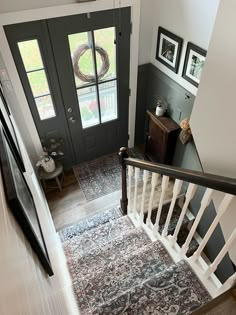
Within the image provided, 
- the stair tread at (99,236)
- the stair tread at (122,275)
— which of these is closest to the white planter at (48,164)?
the stair tread at (99,236)

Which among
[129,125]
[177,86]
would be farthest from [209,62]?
[129,125]

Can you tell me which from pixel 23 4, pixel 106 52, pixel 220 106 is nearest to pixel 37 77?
pixel 23 4

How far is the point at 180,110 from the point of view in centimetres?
298

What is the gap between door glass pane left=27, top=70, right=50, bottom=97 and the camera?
9.00ft

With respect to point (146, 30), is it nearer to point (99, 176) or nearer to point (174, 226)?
point (99, 176)

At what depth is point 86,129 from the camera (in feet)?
11.4

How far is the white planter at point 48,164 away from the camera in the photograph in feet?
10.4

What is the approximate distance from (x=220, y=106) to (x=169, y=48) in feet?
6.31

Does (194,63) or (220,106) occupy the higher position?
(220,106)

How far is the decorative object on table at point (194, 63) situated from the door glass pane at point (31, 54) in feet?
5.09

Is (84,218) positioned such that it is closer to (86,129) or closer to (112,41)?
(86,129)

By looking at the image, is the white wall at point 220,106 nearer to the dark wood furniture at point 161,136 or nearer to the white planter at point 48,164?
the dark wood furniture at point 161,136

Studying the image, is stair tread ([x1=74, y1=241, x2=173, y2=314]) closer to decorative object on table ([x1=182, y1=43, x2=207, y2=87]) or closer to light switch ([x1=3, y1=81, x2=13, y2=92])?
decorative object on table ([x1=182, y1=43, x2=207, y2=87])

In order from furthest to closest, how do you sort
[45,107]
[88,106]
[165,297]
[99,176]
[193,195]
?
1. [99,176]
2. [88,106]
3. [45,107]
4. [165,297]
5. [193,195]
